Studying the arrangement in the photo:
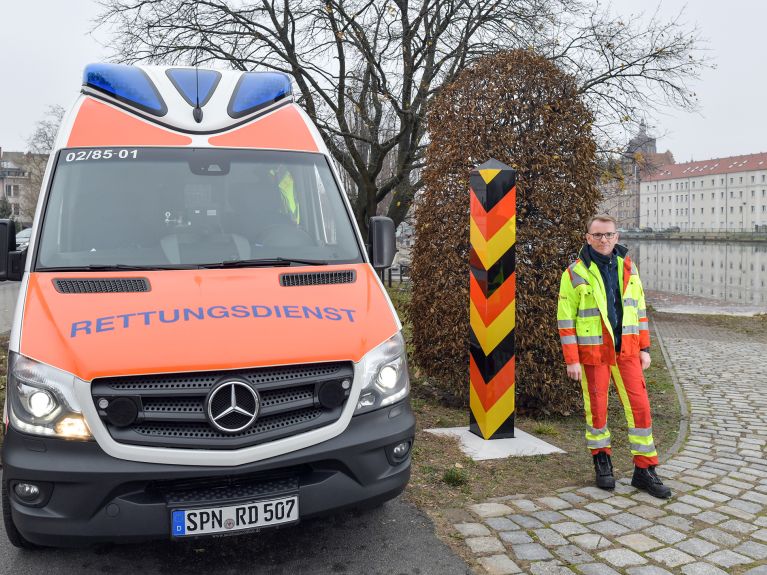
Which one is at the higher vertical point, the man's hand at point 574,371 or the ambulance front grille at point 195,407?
the ambulance front grille at point 195,407

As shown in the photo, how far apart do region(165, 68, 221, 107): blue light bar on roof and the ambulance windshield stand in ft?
1.45

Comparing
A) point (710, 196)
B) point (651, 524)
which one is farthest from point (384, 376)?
point (710, 196)

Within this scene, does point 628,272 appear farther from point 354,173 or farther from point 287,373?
point 354,173

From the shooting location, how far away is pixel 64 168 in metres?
4.30

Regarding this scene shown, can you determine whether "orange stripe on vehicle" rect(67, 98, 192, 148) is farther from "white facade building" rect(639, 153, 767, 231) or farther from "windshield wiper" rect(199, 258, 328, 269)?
"white facade building" rect(639, 153, 767, 231)

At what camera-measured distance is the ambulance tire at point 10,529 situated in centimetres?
327

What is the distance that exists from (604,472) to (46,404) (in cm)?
356

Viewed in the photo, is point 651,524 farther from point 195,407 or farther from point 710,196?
point 710,196

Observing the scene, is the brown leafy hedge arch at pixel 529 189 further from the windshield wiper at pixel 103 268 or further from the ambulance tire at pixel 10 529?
the ambulance tire at pixel 10 529

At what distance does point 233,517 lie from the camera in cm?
314

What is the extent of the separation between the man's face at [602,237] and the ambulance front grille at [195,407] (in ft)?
7.79

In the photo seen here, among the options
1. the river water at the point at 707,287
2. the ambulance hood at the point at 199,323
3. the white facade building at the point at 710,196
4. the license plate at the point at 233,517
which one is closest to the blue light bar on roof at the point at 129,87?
the ambulance hood at the point at 199,323

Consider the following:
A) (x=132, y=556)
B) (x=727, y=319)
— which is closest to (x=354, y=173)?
(x=727, y=319)

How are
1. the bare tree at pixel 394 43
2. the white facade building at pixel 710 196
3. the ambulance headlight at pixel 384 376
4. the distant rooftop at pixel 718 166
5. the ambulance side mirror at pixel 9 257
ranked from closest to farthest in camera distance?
the ambulance headlight at pixel 384 376 < the ambulance side mirror at pixel 9 257 < the bare tree at pixel 394 43 < the white facade building at pixel 710 196 < the distant rooftop at pixel 718 166
